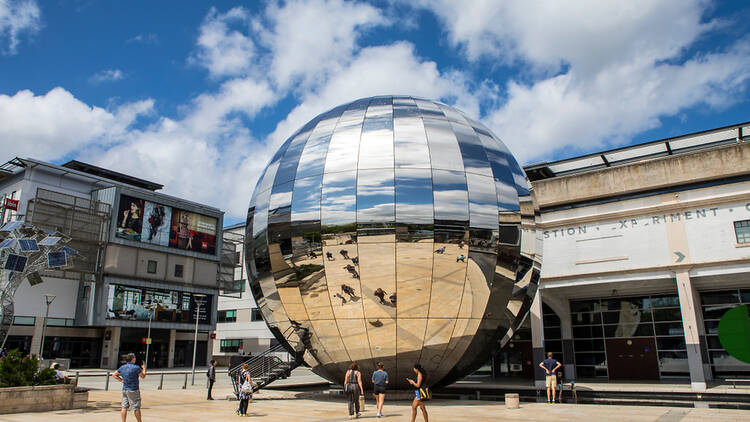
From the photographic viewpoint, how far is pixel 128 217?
184 ft

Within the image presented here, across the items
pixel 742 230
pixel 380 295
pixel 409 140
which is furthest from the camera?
pixel 742 230

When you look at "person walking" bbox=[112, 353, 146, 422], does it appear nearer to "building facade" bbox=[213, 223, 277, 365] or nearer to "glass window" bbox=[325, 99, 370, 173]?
"glass window" bbox=[325, 99, 370, 173]

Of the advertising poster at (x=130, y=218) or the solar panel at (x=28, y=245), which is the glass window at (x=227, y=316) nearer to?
the advertising poster at (x=130, y=218)

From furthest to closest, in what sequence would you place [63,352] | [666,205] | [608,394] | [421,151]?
Answer: [63,352] < [666,205] < [608,394] < [421,151]

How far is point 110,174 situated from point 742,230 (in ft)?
210

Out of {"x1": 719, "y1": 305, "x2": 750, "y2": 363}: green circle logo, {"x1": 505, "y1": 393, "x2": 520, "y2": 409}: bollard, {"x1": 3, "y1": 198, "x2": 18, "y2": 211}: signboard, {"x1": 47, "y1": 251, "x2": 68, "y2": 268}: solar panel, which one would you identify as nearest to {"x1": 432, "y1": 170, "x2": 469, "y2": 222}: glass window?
{"x1": 505, "y1": 393, "x2": 520, "y2": 409}: bollard

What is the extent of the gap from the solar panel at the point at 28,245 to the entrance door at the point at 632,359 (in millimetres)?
27432

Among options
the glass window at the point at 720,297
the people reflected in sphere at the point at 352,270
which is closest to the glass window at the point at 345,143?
the people reflected in sphere at the point at 352,270

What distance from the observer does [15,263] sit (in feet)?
58.3

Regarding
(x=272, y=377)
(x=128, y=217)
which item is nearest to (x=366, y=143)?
(x=272, y=377)

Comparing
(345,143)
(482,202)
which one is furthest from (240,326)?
(482,202)

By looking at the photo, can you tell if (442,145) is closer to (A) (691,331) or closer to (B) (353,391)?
A: (B) (353,391)

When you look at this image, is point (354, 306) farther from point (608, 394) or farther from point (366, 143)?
point (608, 394)

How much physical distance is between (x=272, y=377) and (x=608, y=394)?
40.8ft
